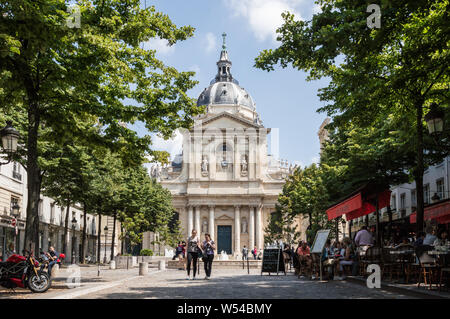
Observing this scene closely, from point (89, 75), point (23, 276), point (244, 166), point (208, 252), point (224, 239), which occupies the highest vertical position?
point (244, 166)

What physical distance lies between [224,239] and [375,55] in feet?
206

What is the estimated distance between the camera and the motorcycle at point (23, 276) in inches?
476

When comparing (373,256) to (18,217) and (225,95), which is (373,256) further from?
(225,95)

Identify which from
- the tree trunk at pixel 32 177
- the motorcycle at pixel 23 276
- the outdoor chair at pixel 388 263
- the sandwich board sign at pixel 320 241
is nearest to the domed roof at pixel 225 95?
the sandwich board sign at pixel 320 241

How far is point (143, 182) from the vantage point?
5159 centimetres

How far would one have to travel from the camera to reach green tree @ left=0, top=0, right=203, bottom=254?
11164 millimetres

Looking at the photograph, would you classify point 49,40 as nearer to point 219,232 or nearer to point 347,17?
point 347,17

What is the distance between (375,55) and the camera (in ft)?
44.4

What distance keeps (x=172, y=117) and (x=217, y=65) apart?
87854mm

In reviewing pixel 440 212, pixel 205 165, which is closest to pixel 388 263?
pixel 440 212

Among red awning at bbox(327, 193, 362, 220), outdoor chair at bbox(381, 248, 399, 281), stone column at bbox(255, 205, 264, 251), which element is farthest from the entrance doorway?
outdoor chair at bbox(381, 248, 399, 281)

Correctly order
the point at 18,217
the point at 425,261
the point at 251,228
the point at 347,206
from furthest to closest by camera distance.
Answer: the point at 251,228 → the point at 18,217 → the point at 347,206 → the point at 425,261

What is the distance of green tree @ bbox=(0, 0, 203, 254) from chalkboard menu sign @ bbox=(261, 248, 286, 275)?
9893 millimetres

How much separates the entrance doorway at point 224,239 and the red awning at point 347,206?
180 ft
